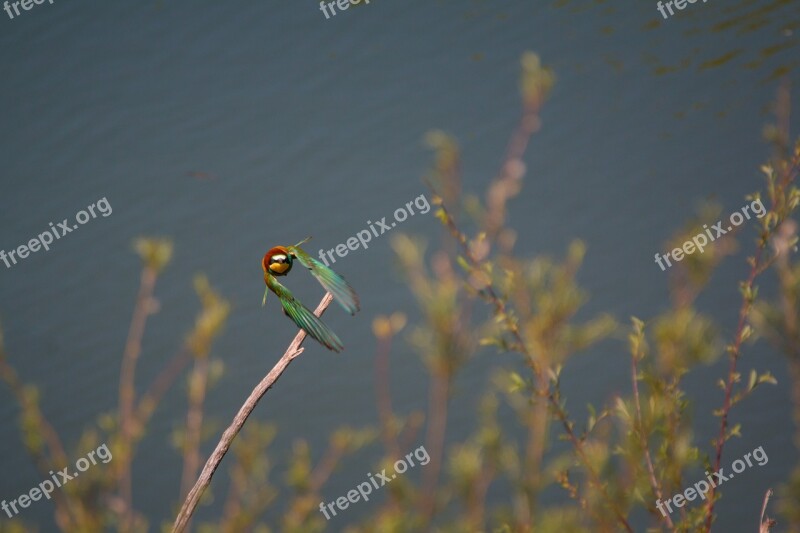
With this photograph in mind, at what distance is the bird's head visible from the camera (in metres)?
2.03

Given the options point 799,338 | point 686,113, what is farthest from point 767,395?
point 799,338

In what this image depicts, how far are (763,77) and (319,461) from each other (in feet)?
11.1

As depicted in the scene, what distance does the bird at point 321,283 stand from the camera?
172 cm

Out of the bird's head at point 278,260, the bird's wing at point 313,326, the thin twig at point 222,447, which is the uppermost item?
the bird's head at point 278,260

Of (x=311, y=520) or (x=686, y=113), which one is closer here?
(x=311, y=520)

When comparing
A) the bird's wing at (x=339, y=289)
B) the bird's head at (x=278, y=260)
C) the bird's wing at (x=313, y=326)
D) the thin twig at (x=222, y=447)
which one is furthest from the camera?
the bird's head at (x=278, y=260)

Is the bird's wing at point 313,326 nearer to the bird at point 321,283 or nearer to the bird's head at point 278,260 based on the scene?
the bird at point 321,283

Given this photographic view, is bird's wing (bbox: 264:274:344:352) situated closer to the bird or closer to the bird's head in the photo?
the bird

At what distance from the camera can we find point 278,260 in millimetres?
2041

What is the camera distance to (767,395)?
4035 millimetres

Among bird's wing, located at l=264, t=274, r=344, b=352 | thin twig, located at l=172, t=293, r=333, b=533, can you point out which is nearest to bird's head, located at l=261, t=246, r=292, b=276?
bird's wing, located at l=264, t=274, r=344, b=352

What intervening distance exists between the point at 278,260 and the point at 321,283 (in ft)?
0.76

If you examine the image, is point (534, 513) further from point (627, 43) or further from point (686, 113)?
point (627, 43)

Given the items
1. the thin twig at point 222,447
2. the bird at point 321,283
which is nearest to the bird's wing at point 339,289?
the bird at point 321,283
